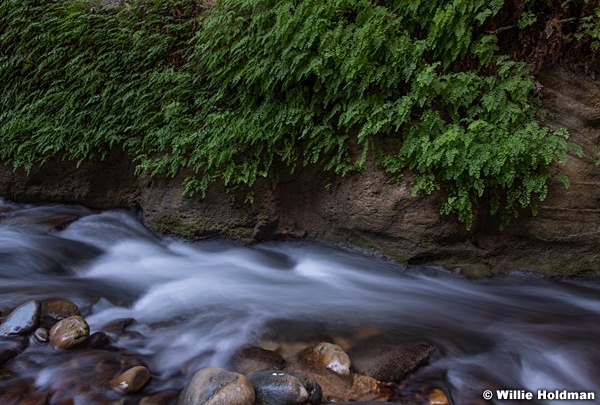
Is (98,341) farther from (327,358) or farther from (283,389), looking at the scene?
(327,358)

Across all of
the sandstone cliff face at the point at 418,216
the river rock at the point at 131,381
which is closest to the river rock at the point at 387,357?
the river rock at the point at 131,381

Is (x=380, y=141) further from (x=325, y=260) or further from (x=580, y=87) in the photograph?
(x=580, y=87)

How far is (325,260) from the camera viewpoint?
627 cm

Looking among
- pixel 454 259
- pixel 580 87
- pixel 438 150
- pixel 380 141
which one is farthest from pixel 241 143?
pixel 580 87

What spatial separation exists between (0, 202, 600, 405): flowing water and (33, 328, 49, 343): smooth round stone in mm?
232

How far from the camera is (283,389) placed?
10.1 feet

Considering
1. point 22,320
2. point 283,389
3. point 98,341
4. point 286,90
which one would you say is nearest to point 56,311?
point 22,320

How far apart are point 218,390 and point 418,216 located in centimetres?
351

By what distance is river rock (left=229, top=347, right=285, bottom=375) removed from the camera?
12.1 feet

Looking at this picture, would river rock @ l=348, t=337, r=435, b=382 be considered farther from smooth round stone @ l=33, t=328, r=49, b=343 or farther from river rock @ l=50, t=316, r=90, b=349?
smooth round stone @ l=33, t=328, r=49, b=343

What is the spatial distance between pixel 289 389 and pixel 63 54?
6.96 m

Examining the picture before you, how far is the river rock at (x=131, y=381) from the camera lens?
340 cm

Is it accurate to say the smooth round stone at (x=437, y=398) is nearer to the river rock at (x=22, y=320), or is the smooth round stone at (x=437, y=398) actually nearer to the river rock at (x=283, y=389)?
the river rock at (x=283, y=389)

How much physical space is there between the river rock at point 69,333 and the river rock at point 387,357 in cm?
237
